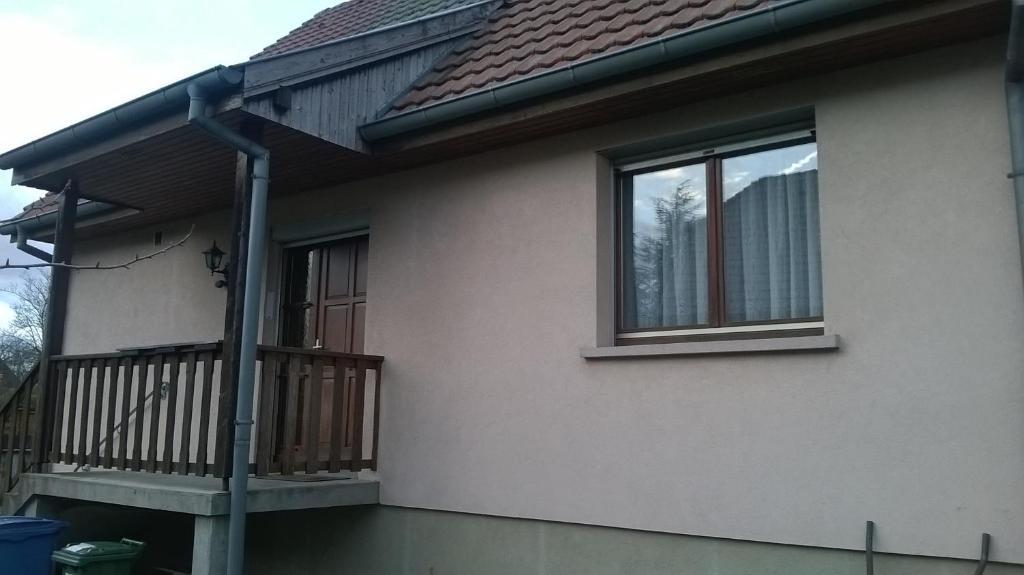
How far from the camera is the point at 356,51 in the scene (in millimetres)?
6777

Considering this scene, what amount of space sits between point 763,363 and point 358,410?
3.29 meters

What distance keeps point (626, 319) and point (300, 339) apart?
3.73 metres

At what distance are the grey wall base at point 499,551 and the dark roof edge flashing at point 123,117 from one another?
135 inches

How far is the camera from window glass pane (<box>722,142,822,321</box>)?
210 inches

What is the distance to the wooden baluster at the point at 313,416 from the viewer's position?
6.38 m

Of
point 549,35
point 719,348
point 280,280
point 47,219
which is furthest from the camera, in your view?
point 47,219

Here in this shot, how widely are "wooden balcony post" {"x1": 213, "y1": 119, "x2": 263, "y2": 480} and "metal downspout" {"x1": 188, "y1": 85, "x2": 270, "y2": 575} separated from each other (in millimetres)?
60

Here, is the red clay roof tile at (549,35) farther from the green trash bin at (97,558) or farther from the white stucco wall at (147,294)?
the green trash bin at (97,558)

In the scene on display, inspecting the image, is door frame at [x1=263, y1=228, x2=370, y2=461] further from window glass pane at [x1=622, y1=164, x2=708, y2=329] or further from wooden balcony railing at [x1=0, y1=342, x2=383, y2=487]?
window glass pane at [x1=622, y1=164, x2=708, y2=329]

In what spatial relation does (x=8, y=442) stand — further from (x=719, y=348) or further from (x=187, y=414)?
(x=719, y=348)

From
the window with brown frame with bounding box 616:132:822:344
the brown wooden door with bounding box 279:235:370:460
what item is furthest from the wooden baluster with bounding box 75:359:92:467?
the window with brown frame with bounding box 616:132:822:344

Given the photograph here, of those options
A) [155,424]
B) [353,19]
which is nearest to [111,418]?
[155,424]

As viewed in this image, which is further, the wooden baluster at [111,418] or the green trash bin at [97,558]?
the wooden baluster at [111,418]

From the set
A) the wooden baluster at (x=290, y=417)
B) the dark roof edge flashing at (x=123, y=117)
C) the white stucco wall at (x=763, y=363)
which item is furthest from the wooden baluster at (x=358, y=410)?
the dark roof edge flashing at (x=123, y=117)
